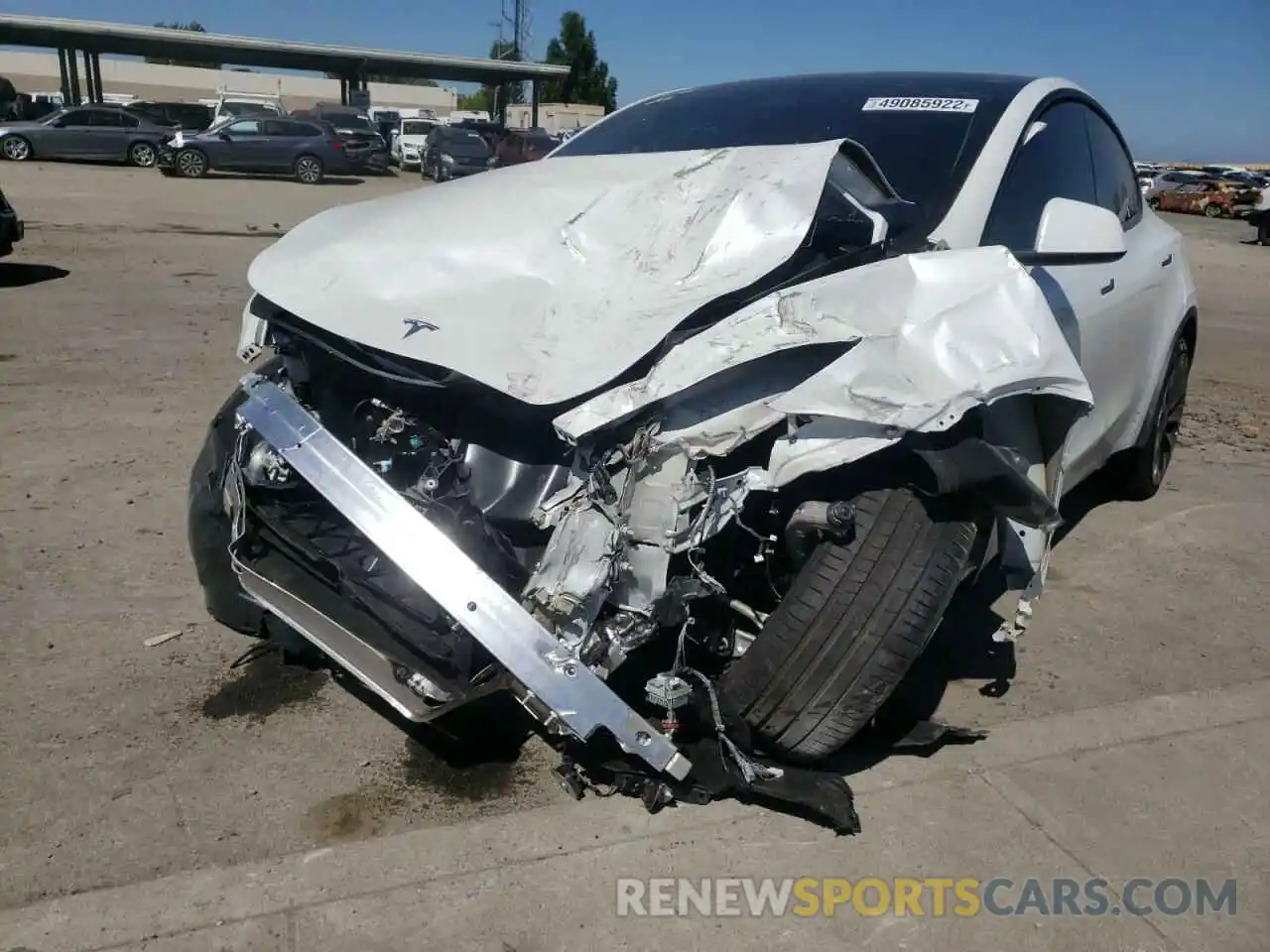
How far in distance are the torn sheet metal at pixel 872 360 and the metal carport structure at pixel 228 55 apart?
39053mm

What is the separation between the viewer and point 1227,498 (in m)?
5.32

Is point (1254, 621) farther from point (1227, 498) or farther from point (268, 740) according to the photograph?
point (268, 740)

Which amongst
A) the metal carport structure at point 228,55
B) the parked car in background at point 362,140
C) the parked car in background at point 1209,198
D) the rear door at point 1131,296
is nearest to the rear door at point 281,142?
the parked car in background at point 362,140

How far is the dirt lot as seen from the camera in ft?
8.83

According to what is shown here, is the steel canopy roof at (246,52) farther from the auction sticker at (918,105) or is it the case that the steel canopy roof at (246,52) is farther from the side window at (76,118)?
the auction sticker at (918,105)

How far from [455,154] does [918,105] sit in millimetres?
25948

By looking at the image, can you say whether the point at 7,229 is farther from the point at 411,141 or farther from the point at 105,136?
the point at 411,141

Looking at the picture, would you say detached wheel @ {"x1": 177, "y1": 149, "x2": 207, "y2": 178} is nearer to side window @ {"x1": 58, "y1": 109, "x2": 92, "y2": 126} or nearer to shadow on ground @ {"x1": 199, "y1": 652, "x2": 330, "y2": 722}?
side window @ {"x1": 58, "y1": 109, "x2": 92, "y2": 126}

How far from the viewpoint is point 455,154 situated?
91.9ft

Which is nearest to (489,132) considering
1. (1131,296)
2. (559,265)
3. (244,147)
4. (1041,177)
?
(244,147)

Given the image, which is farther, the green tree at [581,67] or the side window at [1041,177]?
the green tree at [581,67]

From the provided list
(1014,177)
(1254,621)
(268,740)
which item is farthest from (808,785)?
(1254,621)

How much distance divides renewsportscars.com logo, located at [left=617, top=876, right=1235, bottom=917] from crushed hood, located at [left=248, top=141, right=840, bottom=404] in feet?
3.88

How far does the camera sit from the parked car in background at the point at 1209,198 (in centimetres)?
3144
